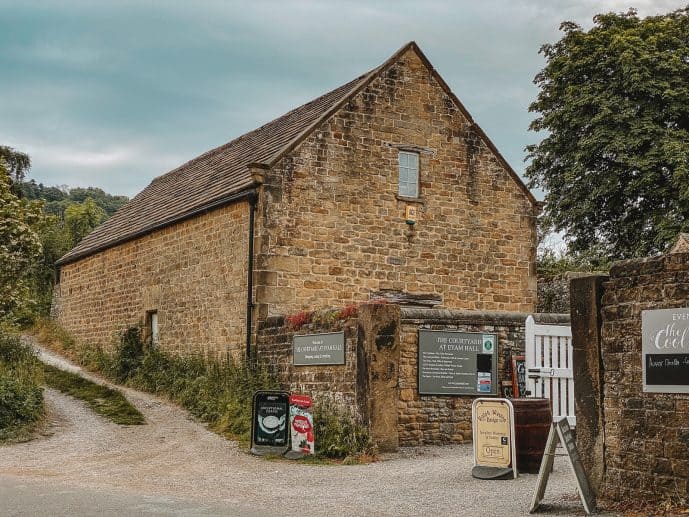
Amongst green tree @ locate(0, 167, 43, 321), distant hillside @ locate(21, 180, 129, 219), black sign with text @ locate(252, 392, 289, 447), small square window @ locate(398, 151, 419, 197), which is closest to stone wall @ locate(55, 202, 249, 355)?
green tree @ locate(0, 167, 43, 321)

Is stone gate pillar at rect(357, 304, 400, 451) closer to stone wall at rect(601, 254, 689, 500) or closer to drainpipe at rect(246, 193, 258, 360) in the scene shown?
drainpipe at rect(246, 193, 258, 360)

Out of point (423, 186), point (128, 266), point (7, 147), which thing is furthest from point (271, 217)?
point (7, 147)

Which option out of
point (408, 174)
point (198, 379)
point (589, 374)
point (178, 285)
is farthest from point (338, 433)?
point (178, 285)

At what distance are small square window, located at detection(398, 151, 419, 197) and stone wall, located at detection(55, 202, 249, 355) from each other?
13.2ft

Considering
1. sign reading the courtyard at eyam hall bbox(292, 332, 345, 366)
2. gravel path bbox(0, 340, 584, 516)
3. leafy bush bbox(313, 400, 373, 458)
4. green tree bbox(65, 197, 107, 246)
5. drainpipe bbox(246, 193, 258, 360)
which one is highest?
green tree bbox(65, 197, 107, 246)

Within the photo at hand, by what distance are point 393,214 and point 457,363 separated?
19.6ft

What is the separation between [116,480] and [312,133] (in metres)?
10.0

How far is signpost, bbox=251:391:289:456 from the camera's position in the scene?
14.5 metres

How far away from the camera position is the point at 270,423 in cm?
1457

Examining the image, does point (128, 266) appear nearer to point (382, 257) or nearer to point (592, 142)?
point (382, 257)

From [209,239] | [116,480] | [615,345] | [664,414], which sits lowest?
[116,480]

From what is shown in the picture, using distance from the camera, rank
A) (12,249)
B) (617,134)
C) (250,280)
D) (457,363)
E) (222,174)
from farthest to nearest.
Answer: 1. (617,134)
2. (12,249)
3. (222,174)
4. (250,280)
5. (457,363)

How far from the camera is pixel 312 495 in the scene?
10.8m

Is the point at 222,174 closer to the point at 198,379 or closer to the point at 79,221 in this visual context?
the point at 198,379
